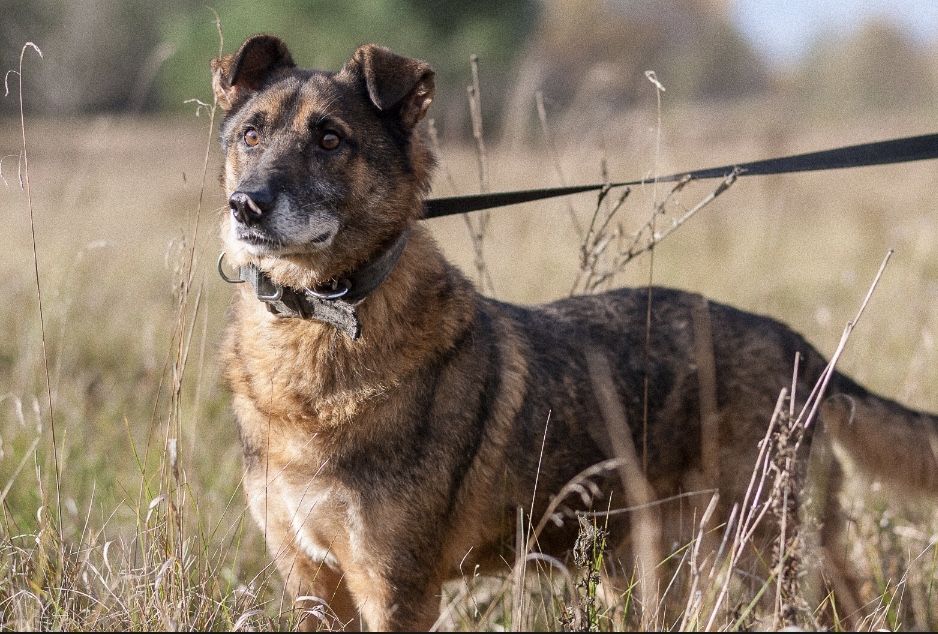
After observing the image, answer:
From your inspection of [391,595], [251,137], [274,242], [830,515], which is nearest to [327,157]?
[251,137]

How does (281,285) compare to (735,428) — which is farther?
(735,428)

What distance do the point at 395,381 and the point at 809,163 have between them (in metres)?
1.61

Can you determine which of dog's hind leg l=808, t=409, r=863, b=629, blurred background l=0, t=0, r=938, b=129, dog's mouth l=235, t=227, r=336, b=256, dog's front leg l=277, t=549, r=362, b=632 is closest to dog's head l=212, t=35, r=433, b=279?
dog's mouth l=235, t=227, r=336, b=256

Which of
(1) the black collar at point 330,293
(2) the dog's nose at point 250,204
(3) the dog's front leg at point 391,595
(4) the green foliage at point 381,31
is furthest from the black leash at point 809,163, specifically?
(4) the green foliage at point 381,31

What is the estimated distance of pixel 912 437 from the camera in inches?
146

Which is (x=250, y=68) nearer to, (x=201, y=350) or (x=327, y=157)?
(x=327, y=157)

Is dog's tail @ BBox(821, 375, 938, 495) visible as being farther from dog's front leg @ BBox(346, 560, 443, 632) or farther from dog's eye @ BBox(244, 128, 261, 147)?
dog's eye @ BBox(244, 128, 261, 147)

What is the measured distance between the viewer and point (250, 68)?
11.0ft

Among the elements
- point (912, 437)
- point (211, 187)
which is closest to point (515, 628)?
point (912, 437)

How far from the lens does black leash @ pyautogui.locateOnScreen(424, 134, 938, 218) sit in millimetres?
3041

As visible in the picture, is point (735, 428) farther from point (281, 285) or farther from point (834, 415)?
point (281, 285)

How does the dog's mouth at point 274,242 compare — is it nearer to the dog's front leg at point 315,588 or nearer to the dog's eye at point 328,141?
the dog's eye at point 328,141

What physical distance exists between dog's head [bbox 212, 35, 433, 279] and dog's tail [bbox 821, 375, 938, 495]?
1.96 m

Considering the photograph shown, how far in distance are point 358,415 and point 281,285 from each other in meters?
0.53
